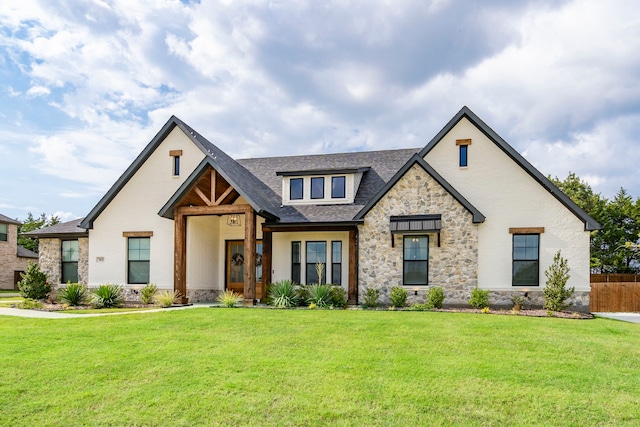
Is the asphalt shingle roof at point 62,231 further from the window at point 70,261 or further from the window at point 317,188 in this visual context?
the window at point 317,188

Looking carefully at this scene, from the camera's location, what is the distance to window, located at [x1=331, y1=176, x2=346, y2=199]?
19.4 meters

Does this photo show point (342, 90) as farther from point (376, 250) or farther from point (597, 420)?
point (597, 420)

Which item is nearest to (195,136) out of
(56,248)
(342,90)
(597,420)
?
(342,90)

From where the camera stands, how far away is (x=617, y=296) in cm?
1822

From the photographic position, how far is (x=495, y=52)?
1370 centimetres

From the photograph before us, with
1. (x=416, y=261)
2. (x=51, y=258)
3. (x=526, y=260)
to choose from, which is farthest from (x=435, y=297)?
(x=51, y=258)

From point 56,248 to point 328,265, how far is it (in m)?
12.9

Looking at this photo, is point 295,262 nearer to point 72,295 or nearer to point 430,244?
point 430,244

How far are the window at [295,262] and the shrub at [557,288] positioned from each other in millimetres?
9420

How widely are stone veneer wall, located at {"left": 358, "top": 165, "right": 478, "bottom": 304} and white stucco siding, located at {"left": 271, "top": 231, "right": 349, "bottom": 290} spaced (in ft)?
5.07

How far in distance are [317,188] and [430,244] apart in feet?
19.0

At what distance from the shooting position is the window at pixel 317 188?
768 inches

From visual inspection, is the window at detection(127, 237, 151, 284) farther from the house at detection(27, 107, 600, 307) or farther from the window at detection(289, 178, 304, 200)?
the window at detection(289, 178, 304, 200)

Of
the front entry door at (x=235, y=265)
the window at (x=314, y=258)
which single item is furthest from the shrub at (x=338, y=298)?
the front entry door at (x=235, y=265)
